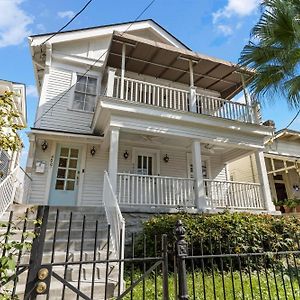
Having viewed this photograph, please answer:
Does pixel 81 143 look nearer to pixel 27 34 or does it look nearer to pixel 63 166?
pixel 63 166

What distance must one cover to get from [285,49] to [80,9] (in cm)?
608

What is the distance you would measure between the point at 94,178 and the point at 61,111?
3130 millimetres

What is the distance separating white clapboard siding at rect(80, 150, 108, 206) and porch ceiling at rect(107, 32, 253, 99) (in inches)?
157

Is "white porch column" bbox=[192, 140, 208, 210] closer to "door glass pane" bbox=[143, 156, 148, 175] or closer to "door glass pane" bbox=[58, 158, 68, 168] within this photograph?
"door glass pane" bbox=[143, 156, 148, 175]

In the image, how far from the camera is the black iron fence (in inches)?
76.8

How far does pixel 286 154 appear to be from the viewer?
48.6ft

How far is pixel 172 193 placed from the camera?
8.45 metres

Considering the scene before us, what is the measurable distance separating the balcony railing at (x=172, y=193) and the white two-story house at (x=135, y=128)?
4 cm

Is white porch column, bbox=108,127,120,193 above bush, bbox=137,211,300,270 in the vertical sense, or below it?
above

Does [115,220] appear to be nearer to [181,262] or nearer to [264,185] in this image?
[181,262]

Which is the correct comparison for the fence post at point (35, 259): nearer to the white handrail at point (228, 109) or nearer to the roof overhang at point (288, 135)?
the white handrail at point (228, 109)

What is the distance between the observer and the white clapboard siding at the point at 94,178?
9.27 meters

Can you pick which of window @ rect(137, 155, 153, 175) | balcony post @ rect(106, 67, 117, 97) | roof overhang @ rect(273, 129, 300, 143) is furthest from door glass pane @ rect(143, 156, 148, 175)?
roof overhang @ rect(273, 129, 300, 143)

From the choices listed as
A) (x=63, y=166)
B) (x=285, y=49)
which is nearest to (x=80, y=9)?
(x=63, y=166)
